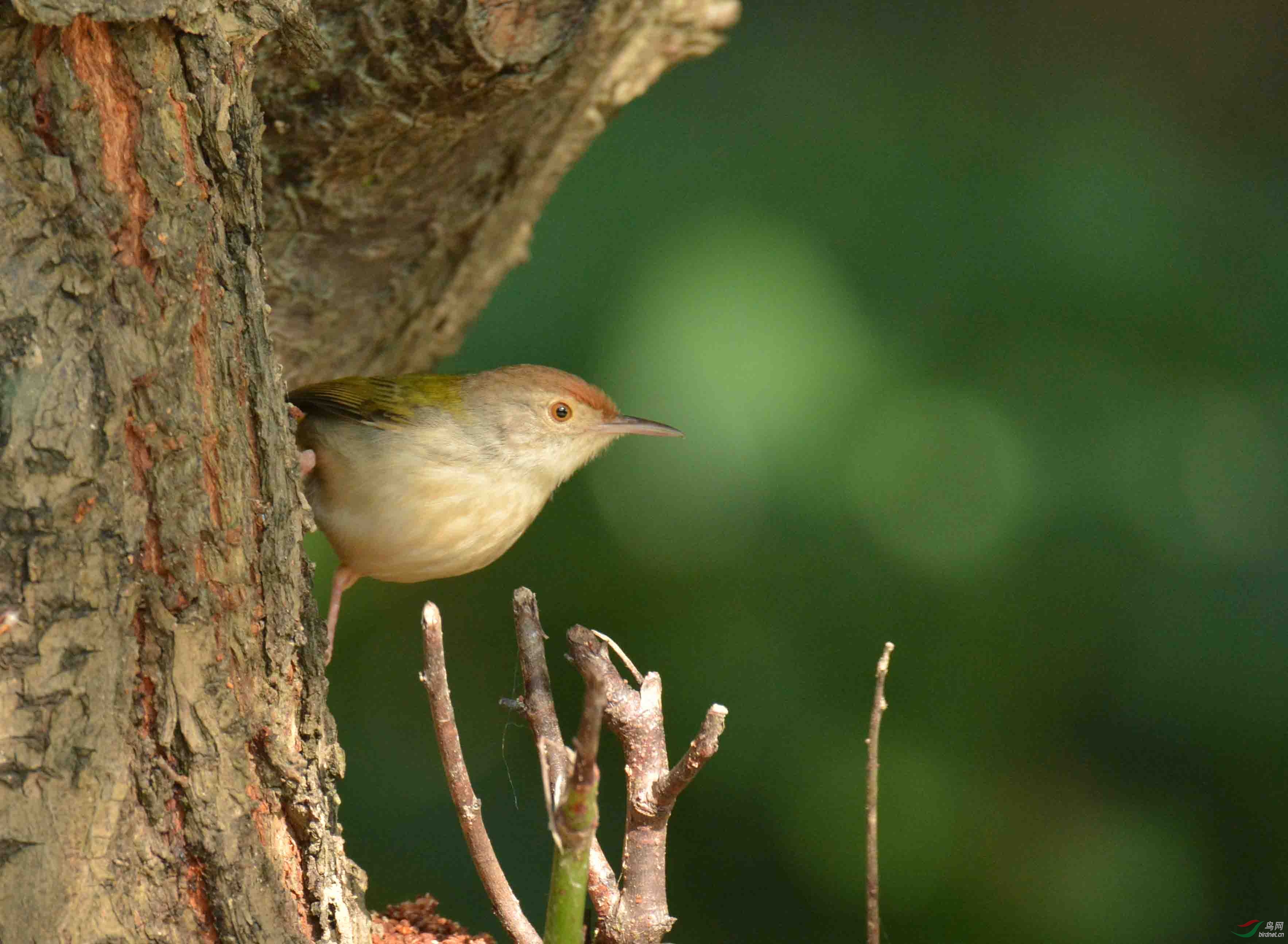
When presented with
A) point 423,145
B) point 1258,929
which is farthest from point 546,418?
point 1258,929

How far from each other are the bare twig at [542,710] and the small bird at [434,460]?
120cm

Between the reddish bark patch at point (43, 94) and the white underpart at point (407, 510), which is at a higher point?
the reddish bark patch at point (43, 94)

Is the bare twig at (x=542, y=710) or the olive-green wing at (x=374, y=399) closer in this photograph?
the bare twig at (x=542, y=710)

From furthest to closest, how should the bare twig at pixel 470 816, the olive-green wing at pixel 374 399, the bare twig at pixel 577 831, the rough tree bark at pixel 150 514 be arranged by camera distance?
the olive-green wing at pixel 374 399 < the bare twig at pixel 470 816 < the rough tree bark at pixel 150 514 < the bare twig at pixel 577 831

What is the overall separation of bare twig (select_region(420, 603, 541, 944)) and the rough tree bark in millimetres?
245

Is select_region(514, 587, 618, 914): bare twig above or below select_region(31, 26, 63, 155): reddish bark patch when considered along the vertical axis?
below

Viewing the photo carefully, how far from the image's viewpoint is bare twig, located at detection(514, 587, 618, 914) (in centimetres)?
208

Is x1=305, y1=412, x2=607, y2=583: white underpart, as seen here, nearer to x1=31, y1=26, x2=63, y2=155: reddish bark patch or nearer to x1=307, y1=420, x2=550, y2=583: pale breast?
x1=307, y1=420, x2=550, y2=583: pale breast

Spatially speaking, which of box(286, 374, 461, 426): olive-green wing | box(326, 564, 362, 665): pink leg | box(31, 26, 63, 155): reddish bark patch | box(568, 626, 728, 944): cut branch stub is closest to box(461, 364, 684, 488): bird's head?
box(286, 374, 461, 426): olive-green wing

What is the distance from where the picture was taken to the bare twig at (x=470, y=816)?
201 cm

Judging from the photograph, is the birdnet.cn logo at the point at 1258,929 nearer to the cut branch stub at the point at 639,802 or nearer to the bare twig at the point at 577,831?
the cut branch stub at the point at 639,802

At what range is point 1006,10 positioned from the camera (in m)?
5.52

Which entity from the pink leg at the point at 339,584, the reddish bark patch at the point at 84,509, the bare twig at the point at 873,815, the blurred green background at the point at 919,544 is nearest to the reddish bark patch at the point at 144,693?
the reddish bark patch at the point at 84,509

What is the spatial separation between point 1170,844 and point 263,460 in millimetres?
3205
